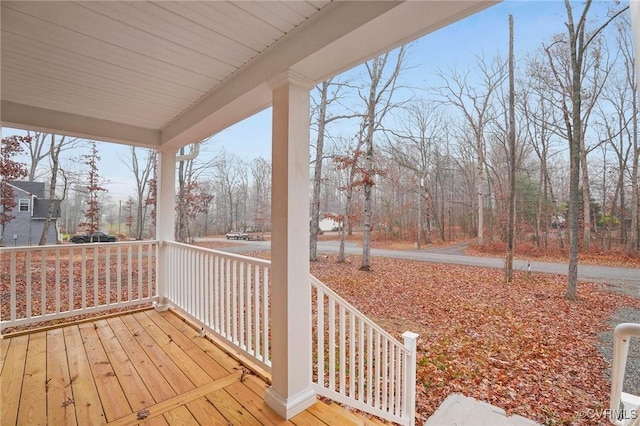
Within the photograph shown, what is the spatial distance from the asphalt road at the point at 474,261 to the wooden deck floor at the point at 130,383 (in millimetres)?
1156

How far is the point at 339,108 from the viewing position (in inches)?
147

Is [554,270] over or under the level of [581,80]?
under

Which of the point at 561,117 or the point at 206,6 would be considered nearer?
the point at 206,6

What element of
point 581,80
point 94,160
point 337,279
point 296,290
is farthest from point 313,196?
point 94,160

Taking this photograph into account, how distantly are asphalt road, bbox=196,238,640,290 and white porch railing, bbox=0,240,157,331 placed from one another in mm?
944

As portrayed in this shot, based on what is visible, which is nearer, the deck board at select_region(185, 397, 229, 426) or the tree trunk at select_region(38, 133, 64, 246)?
the deck board at select_region(185, 397, 229, 426)

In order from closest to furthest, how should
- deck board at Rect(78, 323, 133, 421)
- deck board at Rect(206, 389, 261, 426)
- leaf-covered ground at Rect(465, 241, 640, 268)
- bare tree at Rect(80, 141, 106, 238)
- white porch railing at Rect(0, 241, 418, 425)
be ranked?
1. deck board at Rect(206, 389, 261, 426)
2. deck board at Rect(78, 323, 133, 421)
3. leaf-covered ground at Rect(465, 241, 640, 268)
4. white porch railing at Rect(0, 241, 418, 425)
5. bare tree at Rect(80, 141, 106, 238)

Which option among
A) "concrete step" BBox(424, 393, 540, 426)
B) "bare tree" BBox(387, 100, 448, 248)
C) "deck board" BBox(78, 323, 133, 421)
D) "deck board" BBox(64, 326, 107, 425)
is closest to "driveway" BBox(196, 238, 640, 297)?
"bare tree" BBox(387, 100, 448, 248)

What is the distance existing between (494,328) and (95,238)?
4794 millimetres

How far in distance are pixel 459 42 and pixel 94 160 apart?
4.87 meters

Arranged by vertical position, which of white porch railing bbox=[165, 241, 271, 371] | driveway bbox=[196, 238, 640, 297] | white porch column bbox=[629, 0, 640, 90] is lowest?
white porch railing bbox=[165, 241, 271, 371]

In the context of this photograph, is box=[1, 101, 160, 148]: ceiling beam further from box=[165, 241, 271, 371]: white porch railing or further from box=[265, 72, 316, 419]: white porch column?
box=[265, 72, 316, 419]: white porch column

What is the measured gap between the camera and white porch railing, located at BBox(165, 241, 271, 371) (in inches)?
82.0

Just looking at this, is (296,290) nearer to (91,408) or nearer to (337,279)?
(91,408)
